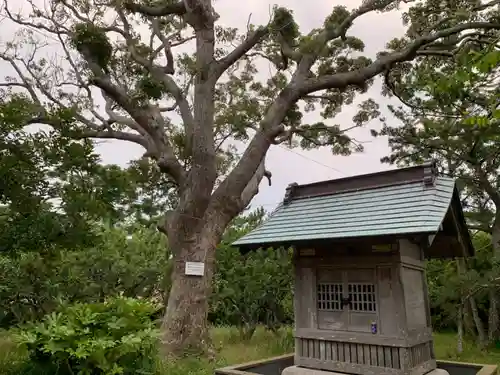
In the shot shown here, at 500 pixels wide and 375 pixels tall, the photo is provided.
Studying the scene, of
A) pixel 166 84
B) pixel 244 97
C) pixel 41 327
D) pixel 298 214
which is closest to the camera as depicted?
pixel 41 327

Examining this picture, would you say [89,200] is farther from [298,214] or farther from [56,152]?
[298,214]

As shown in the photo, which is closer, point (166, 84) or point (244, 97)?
point (166, 84)

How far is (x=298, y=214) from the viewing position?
7.24 metres

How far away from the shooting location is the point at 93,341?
4.32 m

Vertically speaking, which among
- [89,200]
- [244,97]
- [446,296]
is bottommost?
[446,296]

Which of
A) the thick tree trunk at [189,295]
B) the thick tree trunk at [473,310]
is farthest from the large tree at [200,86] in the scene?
the thick tree trunk at [473,310]

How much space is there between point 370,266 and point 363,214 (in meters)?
0.76

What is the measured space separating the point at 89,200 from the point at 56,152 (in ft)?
2.52

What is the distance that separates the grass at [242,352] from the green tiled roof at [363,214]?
6.88 ft

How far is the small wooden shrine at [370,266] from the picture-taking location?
5.68 meters

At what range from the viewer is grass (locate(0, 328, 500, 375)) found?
19.4ft

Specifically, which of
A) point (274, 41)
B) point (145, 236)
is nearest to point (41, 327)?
point (274, 41)

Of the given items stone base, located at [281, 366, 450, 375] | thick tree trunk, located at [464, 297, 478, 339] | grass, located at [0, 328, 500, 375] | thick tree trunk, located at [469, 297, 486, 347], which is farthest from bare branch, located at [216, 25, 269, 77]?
thick tree trunk, located at [464, 297, 478, 339]

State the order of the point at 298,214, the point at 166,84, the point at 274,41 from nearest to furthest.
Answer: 1. the point at 298,214
2. the point at 166,84
3. the point at 274,41
